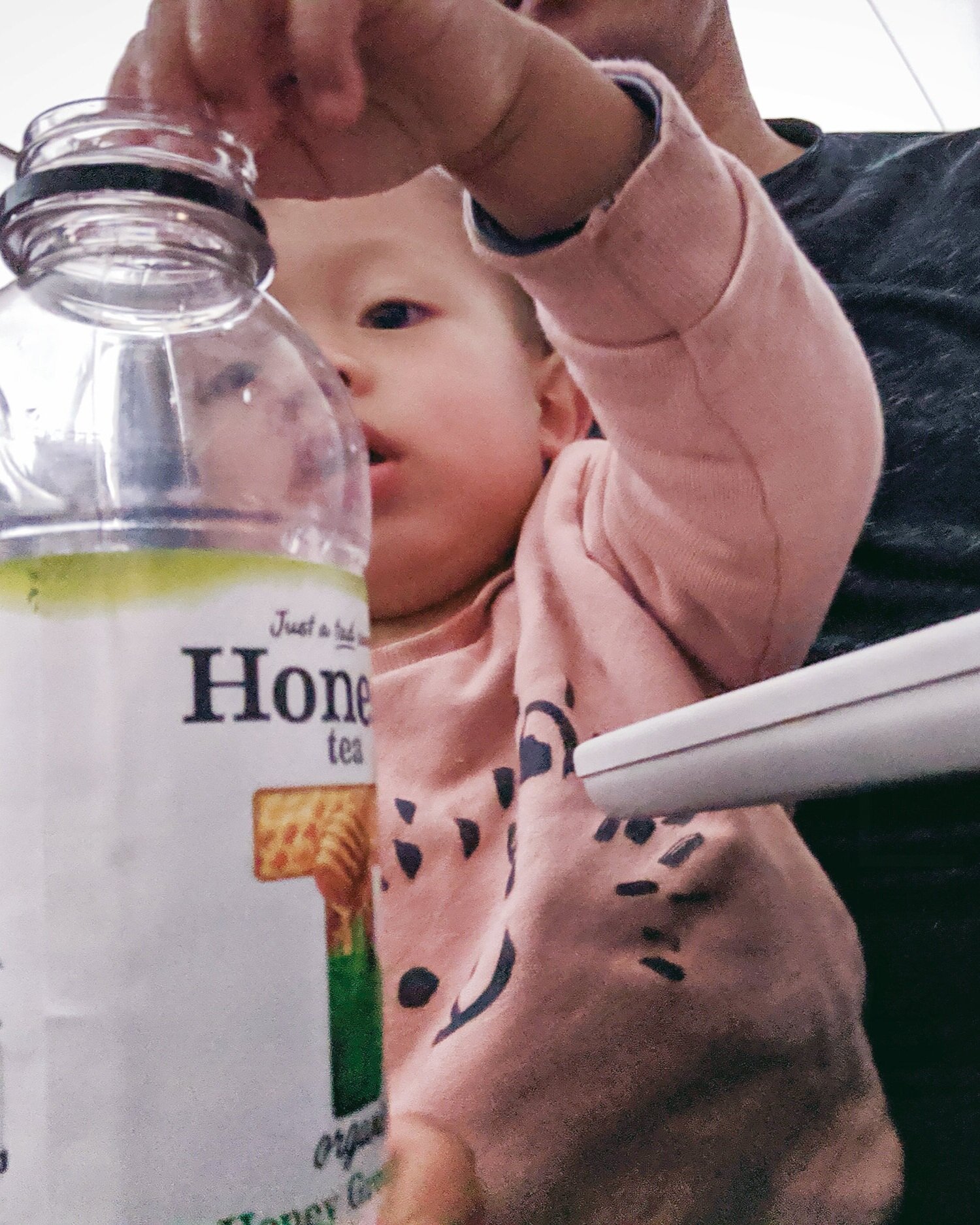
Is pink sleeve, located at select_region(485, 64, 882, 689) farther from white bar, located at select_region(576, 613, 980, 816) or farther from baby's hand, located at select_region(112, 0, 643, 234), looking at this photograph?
white bar, located at select_region(576, 613, 980, 816)

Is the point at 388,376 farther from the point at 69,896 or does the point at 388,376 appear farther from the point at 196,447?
the point at 69,896

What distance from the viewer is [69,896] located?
224 millimetres

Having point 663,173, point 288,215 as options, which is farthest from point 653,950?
point 288,215

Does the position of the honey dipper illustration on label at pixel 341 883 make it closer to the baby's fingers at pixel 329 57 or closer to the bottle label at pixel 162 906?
the bottle label at pixel 162 906

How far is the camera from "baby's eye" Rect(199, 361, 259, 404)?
360mm

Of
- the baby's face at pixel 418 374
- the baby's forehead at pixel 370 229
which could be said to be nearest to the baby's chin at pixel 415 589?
the baby's face at pixel 418 374

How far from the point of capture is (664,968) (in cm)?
47

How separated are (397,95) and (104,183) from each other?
0.13 metres

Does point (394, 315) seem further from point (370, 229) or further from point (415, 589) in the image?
point (415, 589)

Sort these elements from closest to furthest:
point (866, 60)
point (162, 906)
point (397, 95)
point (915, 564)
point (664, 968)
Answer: point (162, 906), point (397, 95), point (664, 968), point (915, 564), point (866, 60)

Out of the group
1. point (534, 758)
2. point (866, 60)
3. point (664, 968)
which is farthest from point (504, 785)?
point (866, 60)

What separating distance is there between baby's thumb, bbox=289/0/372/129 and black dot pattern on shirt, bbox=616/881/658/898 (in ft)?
1.23

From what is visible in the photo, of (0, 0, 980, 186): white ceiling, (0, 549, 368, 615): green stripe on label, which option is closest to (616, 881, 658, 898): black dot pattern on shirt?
(0, 549, 368, 615): green stripe on label

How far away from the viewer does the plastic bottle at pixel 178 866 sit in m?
0.22
